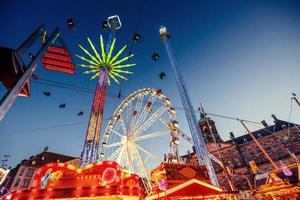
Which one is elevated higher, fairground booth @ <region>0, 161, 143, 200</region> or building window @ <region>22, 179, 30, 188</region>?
building window @ <region>22, 179, 30, 188</region>

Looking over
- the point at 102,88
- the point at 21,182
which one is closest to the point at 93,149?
the point at 102,88

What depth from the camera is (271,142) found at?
35.6 meters

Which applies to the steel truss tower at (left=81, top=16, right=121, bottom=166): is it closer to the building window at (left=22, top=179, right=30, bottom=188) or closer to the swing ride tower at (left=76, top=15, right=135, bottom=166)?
the swing ride tower at (left=76, top=15, right=135, bottom=166)

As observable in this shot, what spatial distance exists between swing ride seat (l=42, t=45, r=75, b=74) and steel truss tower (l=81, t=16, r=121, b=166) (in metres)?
3.57

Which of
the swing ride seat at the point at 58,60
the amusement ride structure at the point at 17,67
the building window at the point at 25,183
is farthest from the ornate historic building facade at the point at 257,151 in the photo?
the building window at the point at 25,183

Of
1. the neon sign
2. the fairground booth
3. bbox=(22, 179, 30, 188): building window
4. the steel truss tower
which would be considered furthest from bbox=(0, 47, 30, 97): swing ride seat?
bbox=(22, 179, 30, 188): building window

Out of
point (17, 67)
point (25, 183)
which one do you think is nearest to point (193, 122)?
point (17, 67)

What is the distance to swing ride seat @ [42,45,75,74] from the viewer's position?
388 inches

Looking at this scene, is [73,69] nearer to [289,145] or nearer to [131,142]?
[131,142]

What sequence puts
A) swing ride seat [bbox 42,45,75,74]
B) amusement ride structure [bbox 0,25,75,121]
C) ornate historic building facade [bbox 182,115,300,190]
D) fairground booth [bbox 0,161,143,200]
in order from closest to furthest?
amusement ride structure [bbox 0,25,75,121] < fairground booth [bbox 0,161,143,200] < swing ride seat [bbox 42,45,75,74] < ornate historic building facade [bbox 182,115,300,190]

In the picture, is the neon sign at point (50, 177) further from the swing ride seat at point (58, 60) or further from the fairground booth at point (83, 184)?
the swing ride seat at point (58, 60)

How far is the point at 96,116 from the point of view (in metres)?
13.1

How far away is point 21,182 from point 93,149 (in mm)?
34617

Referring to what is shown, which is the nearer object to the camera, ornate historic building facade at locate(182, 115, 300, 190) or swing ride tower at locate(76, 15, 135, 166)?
swing ride tower at locate(76, 15, 135, 166)
